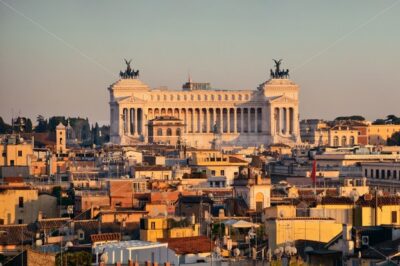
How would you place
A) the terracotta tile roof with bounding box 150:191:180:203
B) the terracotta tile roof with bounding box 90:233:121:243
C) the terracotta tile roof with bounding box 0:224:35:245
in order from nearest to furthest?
the terracotta tile roof with bounding box 90:233:121:243 < the terracotta tile roof with bounding box 0:224:35:245 < the terracotta tile roof with bounding box 150:191:180:203

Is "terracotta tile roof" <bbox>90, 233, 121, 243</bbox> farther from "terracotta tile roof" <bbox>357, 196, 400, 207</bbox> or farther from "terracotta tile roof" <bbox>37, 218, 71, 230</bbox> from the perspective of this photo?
"terracotta tile roof" <bbox>357, 196, 400, 207</bbox>

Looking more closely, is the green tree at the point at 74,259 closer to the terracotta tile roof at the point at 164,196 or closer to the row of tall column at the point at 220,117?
the terracotta tile roof at the point at 164,196

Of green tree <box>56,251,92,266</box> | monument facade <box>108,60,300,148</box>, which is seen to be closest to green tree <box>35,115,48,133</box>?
monument facade <box>108,60,300,148</box>

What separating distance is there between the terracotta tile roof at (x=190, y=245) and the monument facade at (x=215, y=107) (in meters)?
104

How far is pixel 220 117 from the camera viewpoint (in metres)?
133

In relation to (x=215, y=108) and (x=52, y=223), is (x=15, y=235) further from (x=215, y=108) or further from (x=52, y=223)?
(x=215, y=108)

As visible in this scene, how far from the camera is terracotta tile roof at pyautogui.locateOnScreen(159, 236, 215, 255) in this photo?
23875 millimetres

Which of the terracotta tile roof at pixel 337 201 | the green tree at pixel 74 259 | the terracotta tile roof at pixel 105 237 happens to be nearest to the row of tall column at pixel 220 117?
the terracotta tile roof at pixel 337 201

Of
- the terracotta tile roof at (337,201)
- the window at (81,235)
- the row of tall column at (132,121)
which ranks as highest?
the row of tall column at (132,121)

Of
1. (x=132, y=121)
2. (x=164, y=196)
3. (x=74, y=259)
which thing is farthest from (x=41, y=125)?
(x=74, y=259)

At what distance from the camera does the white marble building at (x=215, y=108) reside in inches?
5153

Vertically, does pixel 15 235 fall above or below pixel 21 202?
below

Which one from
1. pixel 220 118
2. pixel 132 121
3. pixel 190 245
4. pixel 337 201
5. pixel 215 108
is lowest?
pixel 190 245

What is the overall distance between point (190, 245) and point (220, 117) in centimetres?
10904
